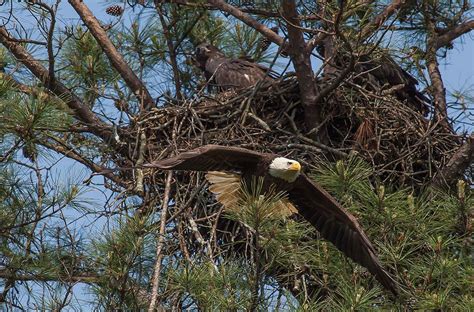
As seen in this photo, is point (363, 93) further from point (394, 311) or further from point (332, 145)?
point (394, 311)

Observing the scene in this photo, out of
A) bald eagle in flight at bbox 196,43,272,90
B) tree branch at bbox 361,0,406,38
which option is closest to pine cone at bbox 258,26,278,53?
bald eagle in flight at bbox 196,43,272,90

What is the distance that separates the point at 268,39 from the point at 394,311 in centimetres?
270

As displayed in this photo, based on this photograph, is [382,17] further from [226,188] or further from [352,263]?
[352,263]

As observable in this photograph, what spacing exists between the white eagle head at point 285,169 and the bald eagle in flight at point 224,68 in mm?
1431

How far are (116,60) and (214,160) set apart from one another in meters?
1.39

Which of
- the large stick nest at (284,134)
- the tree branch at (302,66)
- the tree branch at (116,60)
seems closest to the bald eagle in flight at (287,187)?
the large stick nest at (284,134)

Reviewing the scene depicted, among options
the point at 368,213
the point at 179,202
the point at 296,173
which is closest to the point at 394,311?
the point at 368,213

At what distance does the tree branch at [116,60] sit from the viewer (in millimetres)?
6711

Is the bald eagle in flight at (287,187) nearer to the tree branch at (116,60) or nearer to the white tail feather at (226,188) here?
the white tail feather at (226,188)

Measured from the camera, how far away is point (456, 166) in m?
6.05

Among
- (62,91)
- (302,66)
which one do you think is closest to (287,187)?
(302,66)

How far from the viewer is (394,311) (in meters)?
4.78

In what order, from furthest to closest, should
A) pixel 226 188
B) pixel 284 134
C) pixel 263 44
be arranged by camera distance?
A: pixel 263 44 → pixel 284 134 → pixel 226 188

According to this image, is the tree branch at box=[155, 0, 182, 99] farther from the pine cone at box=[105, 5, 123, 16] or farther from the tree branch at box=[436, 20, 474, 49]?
the tree branch at box=[436, 20, 474, 49]
